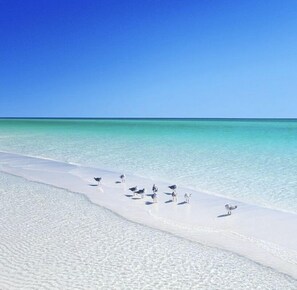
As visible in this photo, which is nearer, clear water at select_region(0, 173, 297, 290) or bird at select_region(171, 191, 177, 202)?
clear water at select_region(0, 173, 297, 290)

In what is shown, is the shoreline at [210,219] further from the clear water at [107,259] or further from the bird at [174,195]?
the clear water at [107,259]

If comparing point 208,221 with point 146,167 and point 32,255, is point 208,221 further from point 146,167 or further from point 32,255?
point 146,167

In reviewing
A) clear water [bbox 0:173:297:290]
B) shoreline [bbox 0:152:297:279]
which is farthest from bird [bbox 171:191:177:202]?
clear water [bbox 0:173:297:290]

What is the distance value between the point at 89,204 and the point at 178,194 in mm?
3300

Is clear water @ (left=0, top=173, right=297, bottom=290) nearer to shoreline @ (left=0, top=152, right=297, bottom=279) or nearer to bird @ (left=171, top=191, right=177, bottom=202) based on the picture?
shoreline @ (left=0, top=152, right=297, bottom=279)

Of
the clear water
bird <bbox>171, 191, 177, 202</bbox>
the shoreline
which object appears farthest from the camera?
bird <bbox>171, 191, 177, 202</bbox>

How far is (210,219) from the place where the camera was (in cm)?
988

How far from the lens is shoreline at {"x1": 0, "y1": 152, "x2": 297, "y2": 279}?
7562mm

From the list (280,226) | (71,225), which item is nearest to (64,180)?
(71,225)

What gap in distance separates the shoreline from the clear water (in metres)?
0.48

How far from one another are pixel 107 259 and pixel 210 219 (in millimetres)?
3846

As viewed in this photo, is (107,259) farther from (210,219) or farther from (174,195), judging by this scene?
(174,195)

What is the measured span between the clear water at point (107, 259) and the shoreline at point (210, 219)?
0.48 metres

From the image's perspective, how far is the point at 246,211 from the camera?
10.7 m
